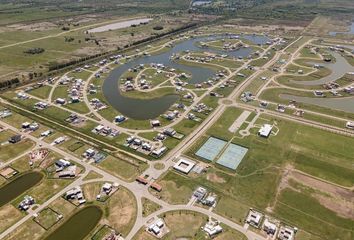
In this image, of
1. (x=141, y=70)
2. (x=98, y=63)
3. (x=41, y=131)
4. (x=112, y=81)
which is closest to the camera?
(x=41, y=131)

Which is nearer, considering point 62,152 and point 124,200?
point 124,200

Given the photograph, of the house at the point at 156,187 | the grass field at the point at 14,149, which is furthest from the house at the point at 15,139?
the house at the point at 156,187

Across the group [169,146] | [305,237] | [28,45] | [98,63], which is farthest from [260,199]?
[28,45]

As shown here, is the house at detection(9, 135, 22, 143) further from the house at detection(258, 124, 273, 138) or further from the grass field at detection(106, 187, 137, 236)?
the house at detection(258, 124, 273, 138)

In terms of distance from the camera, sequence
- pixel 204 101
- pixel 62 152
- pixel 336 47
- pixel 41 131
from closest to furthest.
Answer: pixel 62 152, pixel 41 131, pixel 204 101, pixel 336 47

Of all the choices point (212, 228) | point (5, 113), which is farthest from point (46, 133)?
point (212, 228)

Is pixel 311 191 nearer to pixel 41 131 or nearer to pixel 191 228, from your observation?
pixel 191 228

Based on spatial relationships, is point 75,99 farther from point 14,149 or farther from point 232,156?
point 232,156
